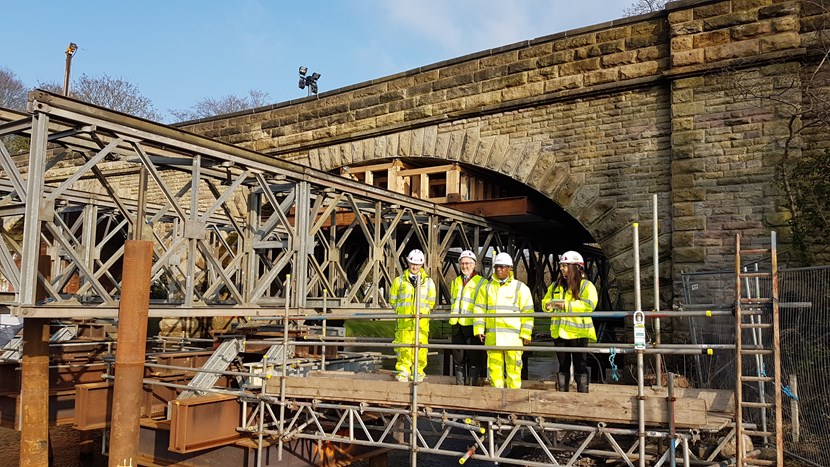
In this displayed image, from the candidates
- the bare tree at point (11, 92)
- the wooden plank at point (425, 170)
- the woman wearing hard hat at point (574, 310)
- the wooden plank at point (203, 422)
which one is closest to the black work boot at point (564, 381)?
the woman wearing hard hat at point (574, 310)

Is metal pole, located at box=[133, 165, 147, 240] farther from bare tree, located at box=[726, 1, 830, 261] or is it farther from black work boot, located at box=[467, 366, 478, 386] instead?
bare tree, located at box=[726, 1, 830, 261]

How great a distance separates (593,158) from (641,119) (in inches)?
52.9

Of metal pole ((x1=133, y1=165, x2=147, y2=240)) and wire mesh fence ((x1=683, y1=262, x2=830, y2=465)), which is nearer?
metal pole ((x1=133, y1=165, x2=147, y2=240))

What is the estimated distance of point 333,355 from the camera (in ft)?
34.9

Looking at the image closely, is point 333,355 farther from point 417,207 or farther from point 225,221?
point 225,221

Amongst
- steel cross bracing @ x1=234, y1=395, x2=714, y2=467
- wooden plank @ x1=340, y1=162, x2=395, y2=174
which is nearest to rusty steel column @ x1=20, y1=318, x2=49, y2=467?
steel cross bracing @ x1=234, y1=395, x2=714, y2=467

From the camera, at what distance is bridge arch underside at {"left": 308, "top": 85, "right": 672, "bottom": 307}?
1434 cm

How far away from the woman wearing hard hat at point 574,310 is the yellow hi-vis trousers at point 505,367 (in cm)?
52

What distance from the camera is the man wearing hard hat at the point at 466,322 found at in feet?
26.5

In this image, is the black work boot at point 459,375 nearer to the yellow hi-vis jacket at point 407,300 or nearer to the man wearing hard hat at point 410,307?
the man wearing hard hat at point 410,307

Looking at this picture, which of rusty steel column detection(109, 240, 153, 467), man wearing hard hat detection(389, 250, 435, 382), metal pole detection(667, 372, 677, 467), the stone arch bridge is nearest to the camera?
metal pole detection(667, 372, 677, 467)

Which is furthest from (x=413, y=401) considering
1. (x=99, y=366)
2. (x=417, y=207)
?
(x=417, y=207)

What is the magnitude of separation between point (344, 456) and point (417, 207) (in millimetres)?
6399

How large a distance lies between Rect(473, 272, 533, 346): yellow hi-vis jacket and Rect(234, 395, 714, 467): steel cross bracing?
2.94 feet
